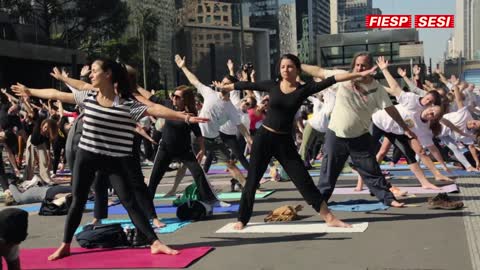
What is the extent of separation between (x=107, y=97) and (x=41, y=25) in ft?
190

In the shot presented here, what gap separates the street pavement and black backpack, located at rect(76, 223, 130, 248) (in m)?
0.48

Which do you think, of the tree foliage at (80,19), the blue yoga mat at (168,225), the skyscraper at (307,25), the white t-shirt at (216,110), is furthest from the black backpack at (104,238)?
the skyscraper at (307,25)

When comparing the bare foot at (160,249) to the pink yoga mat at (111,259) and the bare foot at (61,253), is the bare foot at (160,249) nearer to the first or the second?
the pink yoga mat at (111,259)

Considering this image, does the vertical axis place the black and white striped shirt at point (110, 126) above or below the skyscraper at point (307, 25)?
below

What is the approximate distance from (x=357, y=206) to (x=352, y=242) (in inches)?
84.6

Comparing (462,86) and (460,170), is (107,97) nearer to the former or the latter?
(460,170)

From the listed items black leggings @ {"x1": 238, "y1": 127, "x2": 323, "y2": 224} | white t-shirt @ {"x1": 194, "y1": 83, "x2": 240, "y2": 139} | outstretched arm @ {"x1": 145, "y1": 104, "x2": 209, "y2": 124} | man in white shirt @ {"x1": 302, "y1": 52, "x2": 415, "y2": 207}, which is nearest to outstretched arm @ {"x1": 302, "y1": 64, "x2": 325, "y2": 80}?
man in white shirt @ {"x1": 302, "y1": 52, "x2": 415, "y2": 207}

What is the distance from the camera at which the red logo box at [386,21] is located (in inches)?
1730

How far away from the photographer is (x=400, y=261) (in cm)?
532

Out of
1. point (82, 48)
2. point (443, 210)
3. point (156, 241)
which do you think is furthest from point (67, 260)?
point (82, 48)

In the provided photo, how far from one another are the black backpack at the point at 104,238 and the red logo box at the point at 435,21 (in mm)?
36900

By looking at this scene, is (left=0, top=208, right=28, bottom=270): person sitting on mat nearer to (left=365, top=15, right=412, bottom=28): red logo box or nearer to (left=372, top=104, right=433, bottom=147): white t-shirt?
(left=372, top=104, right=433, bottom=147): white t-shirt

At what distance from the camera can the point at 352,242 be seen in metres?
6.12

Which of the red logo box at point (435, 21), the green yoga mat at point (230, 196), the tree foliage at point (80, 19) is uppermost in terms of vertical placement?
the tree foliage at point (80, 19)
